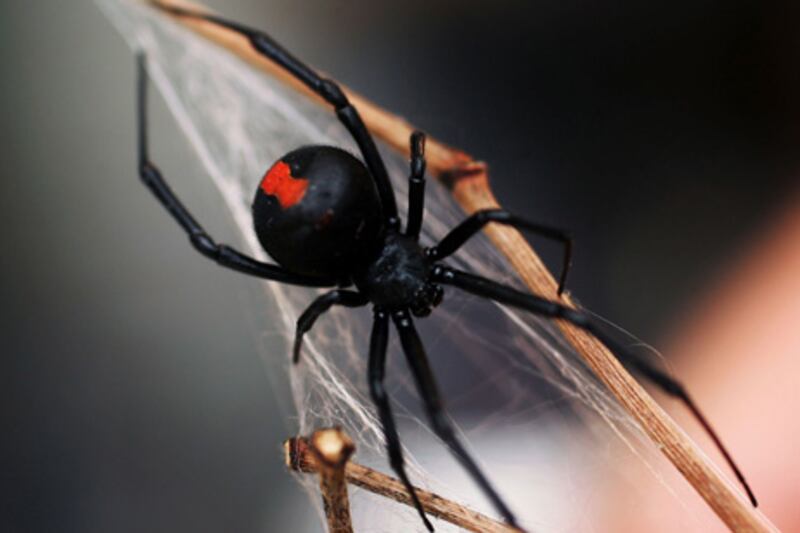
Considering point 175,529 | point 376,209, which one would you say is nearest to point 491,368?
point 376,209

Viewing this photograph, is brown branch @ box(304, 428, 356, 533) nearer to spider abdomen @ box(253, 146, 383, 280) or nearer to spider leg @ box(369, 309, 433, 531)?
spider leg @ box(369, 309, 433, 531)

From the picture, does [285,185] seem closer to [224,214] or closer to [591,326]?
[591,326]

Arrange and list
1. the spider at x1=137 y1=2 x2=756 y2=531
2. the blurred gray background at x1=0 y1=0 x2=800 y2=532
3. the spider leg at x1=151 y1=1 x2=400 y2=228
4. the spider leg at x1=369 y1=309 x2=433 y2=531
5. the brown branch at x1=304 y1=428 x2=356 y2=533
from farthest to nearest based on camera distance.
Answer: the blurred gray background at x1=0 y1=0 x2=800 y2=532 < the spider leg at x1=151 y1=1 x2=400 y2=228 < the spider at x1=137 y1=2 x2=756 y2=531 < the spider leg at x1=369 y1=309 x2=433 y2=531 < the brown branch at x1=304 y1=428 x2=356 y2=533

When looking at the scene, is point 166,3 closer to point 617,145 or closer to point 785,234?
point 617,145

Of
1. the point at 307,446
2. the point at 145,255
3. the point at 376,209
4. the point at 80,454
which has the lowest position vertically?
the point at 307,446

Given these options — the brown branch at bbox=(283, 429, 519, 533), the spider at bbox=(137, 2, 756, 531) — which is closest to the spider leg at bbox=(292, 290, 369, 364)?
the spider at bbox=(137, 2, 756, 531)

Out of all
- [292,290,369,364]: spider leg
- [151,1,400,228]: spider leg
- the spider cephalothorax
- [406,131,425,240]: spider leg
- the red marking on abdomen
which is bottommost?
[292,290,369,364]: spider leg
